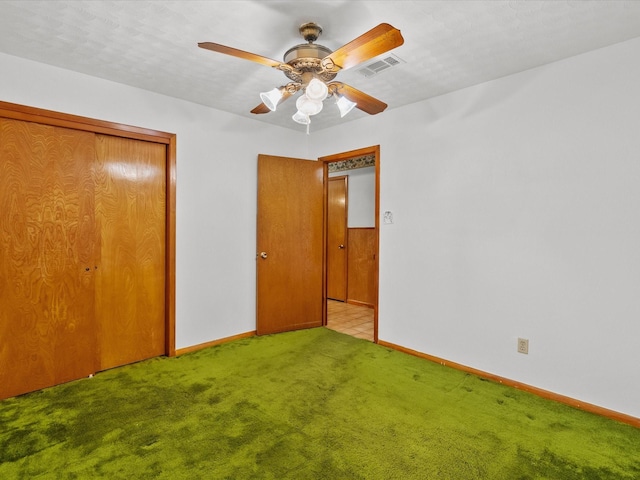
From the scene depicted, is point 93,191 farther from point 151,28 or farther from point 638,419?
point 638,419

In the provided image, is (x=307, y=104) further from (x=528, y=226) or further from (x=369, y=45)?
(x=528, y=226)

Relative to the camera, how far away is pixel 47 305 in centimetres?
266

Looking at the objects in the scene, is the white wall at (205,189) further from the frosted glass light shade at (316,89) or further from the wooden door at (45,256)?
the frosted glass light shade at (316,89)

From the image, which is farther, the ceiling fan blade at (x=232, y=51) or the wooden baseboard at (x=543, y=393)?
the wooden baseboard at (x=543, y=393)

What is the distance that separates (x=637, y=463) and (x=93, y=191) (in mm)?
4219

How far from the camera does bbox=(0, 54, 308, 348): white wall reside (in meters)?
2.91

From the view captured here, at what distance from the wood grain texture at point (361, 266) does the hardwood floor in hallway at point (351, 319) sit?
0.64ft

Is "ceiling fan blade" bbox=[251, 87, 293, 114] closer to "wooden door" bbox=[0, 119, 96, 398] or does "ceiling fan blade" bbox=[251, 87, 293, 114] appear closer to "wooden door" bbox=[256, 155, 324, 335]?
"wooden door" bbox=[256, 155, 324, 335]

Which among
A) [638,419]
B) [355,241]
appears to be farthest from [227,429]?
[355,241]

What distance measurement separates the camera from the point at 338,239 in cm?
609

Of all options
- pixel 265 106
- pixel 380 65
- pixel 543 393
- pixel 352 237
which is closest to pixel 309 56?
pixel 265 106

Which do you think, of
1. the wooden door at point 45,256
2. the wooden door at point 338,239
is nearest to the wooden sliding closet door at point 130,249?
the wooden door at point 45,256

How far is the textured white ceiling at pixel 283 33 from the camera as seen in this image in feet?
6.33

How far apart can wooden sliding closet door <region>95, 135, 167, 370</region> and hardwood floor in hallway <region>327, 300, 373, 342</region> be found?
2187mm
